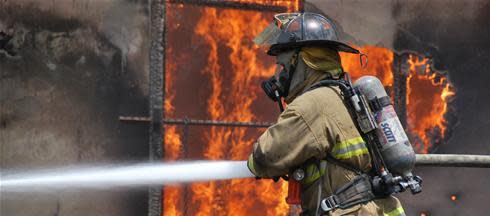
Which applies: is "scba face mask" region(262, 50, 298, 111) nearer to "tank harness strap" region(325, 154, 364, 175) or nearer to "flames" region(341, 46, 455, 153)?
"tank harness strap" region(325, 154, 364, 175)

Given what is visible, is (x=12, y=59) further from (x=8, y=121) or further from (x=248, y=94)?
(x=248, y=94)

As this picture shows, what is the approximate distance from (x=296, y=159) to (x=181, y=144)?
377 centimetres

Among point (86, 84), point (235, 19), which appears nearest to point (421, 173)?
point (235, 19)

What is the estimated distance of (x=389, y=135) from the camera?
13.4 ft

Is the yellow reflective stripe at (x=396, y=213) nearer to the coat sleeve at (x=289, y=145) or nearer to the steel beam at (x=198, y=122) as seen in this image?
the coat sleeve at (x=289, y=145)

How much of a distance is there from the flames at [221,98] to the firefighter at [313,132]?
3.32 meters

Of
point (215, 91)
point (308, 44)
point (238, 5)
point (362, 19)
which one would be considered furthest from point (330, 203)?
point (362, 19)

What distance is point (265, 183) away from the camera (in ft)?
25.8

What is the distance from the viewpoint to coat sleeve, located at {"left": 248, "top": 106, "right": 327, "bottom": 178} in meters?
3.92

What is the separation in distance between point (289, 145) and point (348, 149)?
13.7 inches

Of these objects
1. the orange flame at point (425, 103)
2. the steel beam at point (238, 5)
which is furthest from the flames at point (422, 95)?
the steel beam at point (238, 5)

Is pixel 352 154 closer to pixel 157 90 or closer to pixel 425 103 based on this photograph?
pixel 157 90

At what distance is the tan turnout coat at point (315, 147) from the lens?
12.9ft

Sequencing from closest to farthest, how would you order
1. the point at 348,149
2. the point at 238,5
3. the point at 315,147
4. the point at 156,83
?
the point at 315,147 → the point at 348,149 → the point at 156,83 → the point at 238,5
